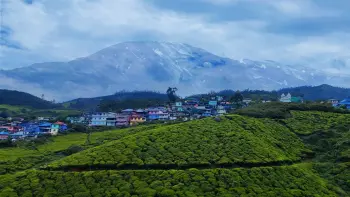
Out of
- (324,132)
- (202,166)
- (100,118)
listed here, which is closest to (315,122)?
(324,132)

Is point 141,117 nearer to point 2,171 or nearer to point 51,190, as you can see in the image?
point 2,171

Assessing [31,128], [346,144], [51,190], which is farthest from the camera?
[31,128]

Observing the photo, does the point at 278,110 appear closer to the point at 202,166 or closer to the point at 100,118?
the point at 202,166

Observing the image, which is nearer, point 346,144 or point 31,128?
point 346,144

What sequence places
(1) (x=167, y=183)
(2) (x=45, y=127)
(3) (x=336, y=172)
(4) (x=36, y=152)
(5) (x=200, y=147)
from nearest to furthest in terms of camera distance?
1. (1) (x=167, y=183)
2. (3) (x=336, y=172)
3. (5) (x=200, y=147)
4. (4) (x=36, y=152)
5. (2) (x=45, y=127)

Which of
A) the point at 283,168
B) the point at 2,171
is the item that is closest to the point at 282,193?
the point at 283,168

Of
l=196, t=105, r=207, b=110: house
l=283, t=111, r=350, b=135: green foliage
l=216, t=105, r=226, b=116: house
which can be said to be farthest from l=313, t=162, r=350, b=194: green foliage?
l=196, t=105, r=207, b=110: house

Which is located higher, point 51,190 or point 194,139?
point 194,139
